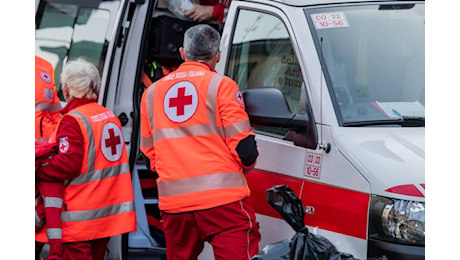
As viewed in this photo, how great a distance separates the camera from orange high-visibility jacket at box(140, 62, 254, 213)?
4.15 meters

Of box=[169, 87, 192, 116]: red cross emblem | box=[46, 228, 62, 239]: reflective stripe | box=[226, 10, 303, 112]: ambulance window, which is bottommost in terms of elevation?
box=[46, 228, 62, 239]: reflective stripe

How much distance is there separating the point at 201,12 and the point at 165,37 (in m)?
0.34

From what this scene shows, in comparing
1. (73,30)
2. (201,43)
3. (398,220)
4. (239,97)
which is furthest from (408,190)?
(73,30)

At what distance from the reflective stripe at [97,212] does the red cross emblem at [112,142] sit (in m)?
0.32

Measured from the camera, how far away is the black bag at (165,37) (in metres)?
6.21

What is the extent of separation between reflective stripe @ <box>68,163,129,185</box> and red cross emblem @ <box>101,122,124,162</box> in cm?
7

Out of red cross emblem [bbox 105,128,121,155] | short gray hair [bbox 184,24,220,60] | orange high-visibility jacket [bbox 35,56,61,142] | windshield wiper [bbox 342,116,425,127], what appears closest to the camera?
windshield wiper [bbox 342,116,425,127]

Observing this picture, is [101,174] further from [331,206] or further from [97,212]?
[331,206]

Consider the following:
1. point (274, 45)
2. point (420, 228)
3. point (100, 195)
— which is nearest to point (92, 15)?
point (100, 195)

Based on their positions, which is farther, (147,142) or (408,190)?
(147,142)

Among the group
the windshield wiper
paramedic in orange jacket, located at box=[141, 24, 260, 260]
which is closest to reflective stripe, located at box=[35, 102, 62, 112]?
paramedic in orange jacket, located at box=[141, 24, 260, 260]

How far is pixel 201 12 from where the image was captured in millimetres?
6172

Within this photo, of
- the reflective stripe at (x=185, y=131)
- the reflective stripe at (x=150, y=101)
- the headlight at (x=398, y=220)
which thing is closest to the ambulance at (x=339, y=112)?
the headlight at (x=398, y=220)

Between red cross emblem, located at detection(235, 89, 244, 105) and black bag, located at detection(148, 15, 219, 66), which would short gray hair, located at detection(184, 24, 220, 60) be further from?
black bag, located at detection(148, 15, 219, 66)
